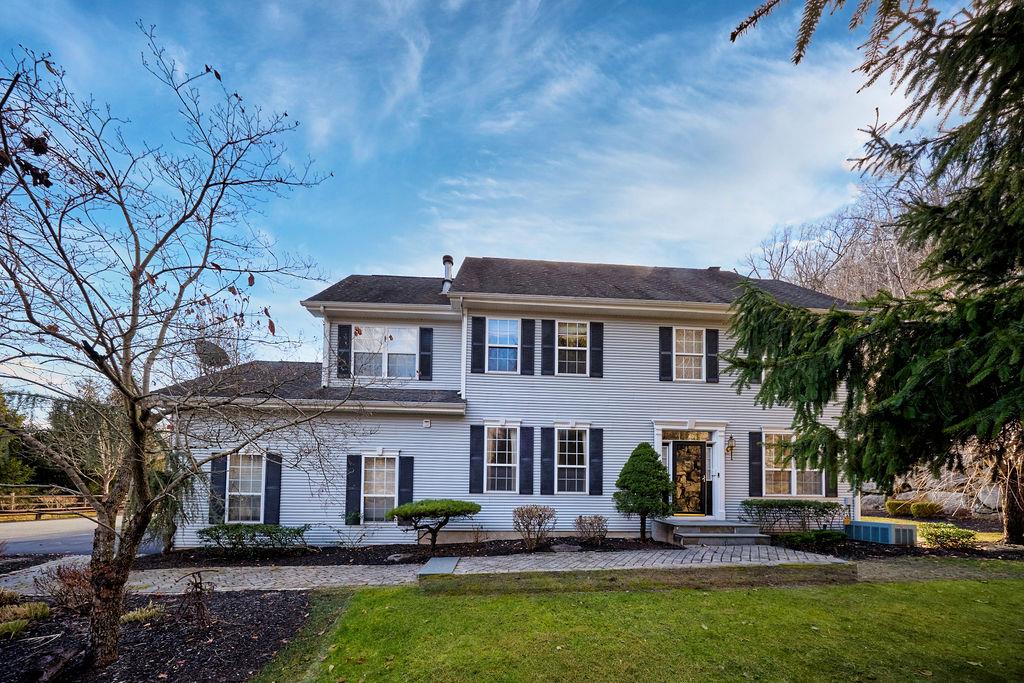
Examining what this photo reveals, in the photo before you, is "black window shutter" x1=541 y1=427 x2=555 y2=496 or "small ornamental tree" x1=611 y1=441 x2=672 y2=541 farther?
"black window shutter" x1=541 y1=427 x2=555 y2=496

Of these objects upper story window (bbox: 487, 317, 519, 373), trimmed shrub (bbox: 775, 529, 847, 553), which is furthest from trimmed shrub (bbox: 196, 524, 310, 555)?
trimmed shrub (bbox: 775, 529, 847, 553)

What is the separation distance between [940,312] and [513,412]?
366 inches

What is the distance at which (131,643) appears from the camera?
5.96m

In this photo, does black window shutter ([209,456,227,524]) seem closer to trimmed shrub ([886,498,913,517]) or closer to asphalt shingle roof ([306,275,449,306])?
asphalt shingle roof ([306,275,449,306])

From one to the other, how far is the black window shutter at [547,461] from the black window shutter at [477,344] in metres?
2.16

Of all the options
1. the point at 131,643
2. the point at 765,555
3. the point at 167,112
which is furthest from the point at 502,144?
the point at 131,643

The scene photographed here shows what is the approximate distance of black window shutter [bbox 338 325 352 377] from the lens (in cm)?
1328

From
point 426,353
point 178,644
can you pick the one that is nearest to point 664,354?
point 426,353

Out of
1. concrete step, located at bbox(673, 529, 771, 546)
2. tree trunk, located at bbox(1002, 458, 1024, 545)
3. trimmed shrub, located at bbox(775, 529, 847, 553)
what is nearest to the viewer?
concrete step, located at bbox(673, 529, 771, 546)

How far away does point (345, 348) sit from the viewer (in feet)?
44.1

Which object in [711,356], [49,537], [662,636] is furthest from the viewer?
[49,537]

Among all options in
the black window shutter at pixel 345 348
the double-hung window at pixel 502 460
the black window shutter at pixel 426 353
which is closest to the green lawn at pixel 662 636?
the double-hung window at pixel 502 460

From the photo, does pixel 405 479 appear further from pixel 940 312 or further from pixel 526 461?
pixel 940 312

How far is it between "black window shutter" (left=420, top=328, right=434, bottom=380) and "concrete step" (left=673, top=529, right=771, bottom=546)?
22.4 ft
